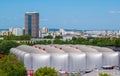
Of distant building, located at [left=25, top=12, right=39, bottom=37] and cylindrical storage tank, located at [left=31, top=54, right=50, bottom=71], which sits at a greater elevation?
distant building, located at [left=25, top=12, right=39, bottom=37]

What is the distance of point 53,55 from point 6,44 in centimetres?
1683

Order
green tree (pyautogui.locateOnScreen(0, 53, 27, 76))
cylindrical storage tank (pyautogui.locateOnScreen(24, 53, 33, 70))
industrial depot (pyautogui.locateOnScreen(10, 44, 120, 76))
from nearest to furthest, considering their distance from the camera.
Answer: green tree (pyautogui.locateOnScreen(0, 53, 27, 76))
cylindrical storage tank (pyautogui.locateOnScreen(24, 53, 33, 70))
industrial depot (pyautogui.locateOnScreen(10, 44, 120, 76))

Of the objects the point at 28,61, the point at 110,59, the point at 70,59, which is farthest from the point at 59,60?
the point at 110,59

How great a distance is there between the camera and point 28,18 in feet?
352

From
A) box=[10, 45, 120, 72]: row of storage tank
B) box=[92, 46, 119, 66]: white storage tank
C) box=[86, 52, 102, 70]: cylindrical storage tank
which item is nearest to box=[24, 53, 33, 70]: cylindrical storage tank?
box=[10, 45, 120, 72]: row of storage tank

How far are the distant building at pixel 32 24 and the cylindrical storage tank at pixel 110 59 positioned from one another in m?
78.1

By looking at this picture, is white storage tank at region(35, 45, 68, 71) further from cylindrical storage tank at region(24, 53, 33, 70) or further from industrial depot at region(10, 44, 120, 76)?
cylindrical storage tank at region(24, 53, 33, 70)

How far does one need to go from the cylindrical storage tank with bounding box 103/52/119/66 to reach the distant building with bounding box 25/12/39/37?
256 feet

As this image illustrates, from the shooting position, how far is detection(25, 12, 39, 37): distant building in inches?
4134

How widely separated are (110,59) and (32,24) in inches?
3147

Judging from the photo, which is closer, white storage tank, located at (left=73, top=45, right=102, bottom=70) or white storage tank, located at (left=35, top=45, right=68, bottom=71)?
white storage tank, located at (left=35, top=45, right=68, bottom=71)

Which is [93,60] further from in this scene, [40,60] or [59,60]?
[40,60]

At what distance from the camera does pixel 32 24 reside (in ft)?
347

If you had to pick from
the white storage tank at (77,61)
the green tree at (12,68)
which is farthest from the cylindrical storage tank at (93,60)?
the green tree at (12,68)
